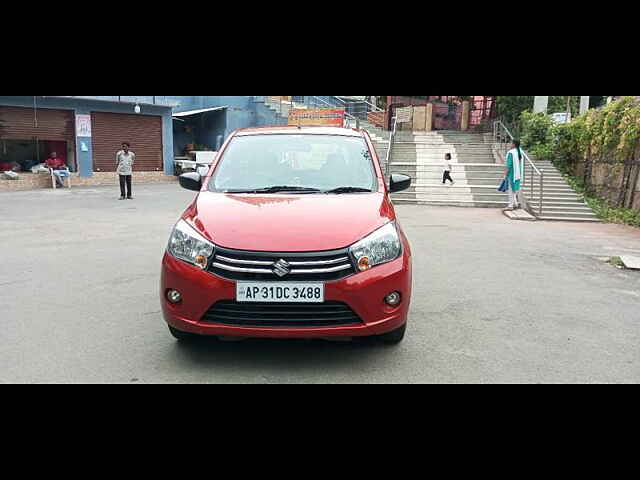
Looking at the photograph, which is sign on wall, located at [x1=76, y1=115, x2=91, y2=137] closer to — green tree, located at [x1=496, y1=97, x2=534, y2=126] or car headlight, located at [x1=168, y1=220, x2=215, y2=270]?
green tree, located at [x1=496, y1=97, x2=534, y2=126]

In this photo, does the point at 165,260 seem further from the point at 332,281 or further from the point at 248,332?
the point at 332,281

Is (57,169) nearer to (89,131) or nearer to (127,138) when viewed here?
(89,131)

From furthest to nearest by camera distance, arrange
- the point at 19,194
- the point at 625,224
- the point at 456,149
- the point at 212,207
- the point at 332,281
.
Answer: the point at 456,149 < the point at 19,194 < the point at 625,224 < the point at 212,207 < the point at 332,281

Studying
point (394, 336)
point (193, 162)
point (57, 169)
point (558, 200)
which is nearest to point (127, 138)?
point (193, 162)

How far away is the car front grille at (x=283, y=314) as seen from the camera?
3.36 metres

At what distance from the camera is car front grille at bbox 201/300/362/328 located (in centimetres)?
336

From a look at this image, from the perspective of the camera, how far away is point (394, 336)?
3.93 meters

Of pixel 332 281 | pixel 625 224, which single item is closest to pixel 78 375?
pixel 332 281

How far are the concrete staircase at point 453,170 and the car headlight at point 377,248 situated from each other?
12.1 metres

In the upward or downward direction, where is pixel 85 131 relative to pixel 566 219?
upward

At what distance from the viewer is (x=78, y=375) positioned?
3.45m

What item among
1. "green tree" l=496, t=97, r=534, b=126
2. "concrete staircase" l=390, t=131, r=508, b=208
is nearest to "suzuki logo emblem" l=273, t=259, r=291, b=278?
"concrete staircase" l=390, t=131, r=508, b=208

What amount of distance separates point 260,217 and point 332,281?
2.51 feet

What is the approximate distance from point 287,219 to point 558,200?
11.8 m
